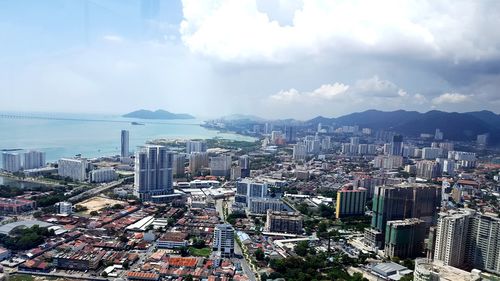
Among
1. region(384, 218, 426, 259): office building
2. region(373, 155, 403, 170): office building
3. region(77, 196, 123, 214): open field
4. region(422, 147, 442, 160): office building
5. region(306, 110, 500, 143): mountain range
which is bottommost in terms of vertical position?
region(77, 196, 123, 214): open field

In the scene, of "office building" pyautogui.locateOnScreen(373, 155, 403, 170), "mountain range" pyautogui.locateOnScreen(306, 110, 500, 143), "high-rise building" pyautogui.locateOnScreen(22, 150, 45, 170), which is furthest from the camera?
"office building" pyautogui.locateOnScreen(373, 155, 403, 170)

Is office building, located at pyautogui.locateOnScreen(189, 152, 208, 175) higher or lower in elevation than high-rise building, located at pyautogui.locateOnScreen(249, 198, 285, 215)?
higher

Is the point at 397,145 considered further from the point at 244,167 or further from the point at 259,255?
the point at 259,255

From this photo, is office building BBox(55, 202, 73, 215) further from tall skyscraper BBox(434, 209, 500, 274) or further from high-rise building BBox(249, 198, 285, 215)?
tall skyscraper BBox(434, 209, 500, 274)

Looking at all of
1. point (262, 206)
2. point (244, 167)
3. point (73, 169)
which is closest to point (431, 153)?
point (244, 167)

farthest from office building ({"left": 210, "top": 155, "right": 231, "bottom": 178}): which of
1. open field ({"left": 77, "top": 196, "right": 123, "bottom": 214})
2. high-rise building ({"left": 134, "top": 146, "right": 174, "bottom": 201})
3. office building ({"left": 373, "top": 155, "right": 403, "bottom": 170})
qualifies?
office building ({"left": 373, "top": 155, "right": 403, "bottom": 170})

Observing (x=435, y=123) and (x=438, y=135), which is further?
(x=438, y=135)
